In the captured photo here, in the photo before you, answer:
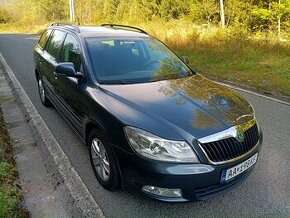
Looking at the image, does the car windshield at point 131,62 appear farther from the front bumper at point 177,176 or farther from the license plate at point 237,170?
the license plate at point 237,170

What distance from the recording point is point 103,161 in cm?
338

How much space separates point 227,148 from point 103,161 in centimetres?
132

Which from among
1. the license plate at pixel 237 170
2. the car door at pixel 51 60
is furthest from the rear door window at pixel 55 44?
the license plate at pixel 237 170

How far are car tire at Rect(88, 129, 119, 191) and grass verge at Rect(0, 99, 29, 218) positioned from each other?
2.74 ft

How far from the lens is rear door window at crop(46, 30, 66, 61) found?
512 cm

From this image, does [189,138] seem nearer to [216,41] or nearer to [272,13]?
[216,41]

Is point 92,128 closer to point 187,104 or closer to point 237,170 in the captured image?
point 187,104

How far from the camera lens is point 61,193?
134 inches

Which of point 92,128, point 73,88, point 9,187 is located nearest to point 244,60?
point 73,88

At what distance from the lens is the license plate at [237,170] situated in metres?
2.86

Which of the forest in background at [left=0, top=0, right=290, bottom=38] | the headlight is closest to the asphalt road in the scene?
the headlight

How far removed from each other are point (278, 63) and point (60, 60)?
735cm

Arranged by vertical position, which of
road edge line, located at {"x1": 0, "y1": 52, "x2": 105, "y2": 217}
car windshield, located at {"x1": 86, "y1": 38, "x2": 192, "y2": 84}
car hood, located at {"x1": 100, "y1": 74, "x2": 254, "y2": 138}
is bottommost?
road edge line, located at {"x1": 0, "y1": 52, "x2": 105, "y2": 217}

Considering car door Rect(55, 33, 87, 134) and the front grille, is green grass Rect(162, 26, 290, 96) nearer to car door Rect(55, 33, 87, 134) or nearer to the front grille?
the front grille
